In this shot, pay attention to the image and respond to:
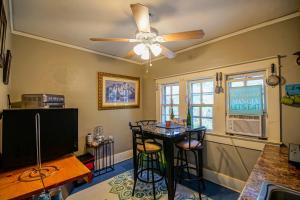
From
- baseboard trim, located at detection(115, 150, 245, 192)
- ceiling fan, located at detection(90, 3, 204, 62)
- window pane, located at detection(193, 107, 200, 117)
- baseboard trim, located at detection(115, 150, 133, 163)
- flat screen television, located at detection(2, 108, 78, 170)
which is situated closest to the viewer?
flat screen television, located at detection(2, 108, 78, 170)

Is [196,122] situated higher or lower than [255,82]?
lower

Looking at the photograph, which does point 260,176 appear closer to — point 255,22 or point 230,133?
point 230,133

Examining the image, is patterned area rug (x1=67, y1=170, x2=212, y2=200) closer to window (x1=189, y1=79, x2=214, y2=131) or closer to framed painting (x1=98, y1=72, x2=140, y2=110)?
window (x1=189, y1=79, x2=214, y2=131)

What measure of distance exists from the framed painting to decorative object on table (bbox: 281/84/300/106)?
9.37ft

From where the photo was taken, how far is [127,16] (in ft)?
6.01

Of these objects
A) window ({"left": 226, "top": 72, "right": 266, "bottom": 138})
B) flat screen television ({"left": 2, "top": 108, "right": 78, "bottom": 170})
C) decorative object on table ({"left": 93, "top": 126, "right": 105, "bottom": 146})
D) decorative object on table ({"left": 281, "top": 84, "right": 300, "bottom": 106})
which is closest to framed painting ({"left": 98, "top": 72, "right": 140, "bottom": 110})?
decorative object on table ({"left": 93, "top": 126, "right": 105, "bottom": 146})

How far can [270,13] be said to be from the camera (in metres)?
1.82

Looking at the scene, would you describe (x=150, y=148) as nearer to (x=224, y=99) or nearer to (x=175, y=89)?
(x=224, y=99)

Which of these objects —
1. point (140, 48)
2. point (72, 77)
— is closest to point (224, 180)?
point (140, 48)

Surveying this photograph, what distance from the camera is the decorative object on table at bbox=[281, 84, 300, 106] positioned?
176 centimetres

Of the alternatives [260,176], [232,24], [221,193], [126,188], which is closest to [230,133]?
[221,193]

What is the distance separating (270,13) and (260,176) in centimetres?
194

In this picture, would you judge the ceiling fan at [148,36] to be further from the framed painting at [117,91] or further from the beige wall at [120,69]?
the framed painting at [117,91]

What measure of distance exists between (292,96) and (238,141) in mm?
910
